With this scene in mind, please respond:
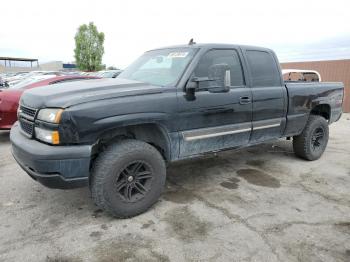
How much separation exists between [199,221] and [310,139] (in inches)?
121

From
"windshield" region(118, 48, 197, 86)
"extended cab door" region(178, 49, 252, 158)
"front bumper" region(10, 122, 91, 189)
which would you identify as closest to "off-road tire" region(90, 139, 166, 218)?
"front bumper" region(10, 122, 91, 189)

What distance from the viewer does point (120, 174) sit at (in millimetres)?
3252

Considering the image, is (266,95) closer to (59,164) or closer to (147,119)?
(147,119)

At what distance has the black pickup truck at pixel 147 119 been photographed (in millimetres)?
2924

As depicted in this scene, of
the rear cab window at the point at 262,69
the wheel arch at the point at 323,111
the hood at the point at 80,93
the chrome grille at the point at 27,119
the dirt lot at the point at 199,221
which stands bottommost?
the dirt lot at the point at 199,221

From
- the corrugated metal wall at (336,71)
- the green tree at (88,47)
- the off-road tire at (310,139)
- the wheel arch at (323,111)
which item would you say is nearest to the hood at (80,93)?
the off-road tire at (310,139)

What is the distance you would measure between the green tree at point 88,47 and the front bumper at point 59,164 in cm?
3877

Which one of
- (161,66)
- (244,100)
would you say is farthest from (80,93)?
(244,100)

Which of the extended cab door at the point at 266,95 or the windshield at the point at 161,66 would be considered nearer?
the windshield at the point at 161,66

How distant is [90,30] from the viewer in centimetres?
3997

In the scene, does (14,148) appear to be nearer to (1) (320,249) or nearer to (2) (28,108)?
(2) (28,108)

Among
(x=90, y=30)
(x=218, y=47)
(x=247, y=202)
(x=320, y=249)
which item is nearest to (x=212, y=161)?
(x=247, y=202)

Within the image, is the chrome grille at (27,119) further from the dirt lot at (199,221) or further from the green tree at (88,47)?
the green tree at (88,47)

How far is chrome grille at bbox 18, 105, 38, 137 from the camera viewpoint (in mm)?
3196
